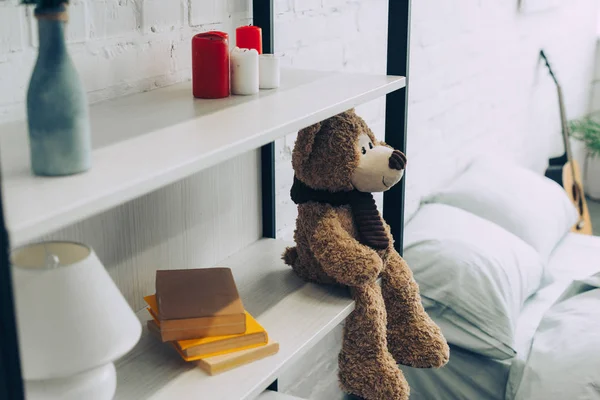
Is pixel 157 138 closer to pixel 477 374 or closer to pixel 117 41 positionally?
pixel 117 41

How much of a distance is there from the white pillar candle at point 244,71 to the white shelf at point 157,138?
2cm

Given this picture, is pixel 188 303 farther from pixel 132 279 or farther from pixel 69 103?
pixel 69 103

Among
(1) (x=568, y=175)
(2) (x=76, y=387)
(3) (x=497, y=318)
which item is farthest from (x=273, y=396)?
(1) (x=568, y=175)

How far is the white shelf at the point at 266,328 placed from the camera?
903mm

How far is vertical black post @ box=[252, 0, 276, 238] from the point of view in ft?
4.28

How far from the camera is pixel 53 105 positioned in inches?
24.8

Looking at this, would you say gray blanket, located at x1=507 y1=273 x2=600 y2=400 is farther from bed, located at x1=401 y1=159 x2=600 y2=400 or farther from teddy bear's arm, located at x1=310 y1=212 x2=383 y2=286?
teddy bear's arm, located at x1=310 y1=212 x2=383 y2=286

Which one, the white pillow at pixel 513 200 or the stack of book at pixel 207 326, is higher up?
the stack of book at pixel 207 326

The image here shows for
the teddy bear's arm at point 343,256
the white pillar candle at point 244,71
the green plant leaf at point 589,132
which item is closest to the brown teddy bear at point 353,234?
the teddy bear's arm at point 343,256

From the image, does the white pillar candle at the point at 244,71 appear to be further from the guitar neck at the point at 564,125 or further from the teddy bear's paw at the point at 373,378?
the guitar neck at the point at 564,125

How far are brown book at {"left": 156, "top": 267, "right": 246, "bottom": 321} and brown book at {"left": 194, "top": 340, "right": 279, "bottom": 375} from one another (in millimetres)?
48

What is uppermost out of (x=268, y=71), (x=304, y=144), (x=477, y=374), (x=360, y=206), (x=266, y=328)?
(x=268, y=71)

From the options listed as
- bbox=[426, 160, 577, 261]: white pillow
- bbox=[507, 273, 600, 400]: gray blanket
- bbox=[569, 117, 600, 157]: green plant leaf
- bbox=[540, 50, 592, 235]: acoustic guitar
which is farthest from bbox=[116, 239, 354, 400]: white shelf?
bbox=[569, 117, 600, 157]: green plant leaf

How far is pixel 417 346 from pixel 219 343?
462 millimetres
